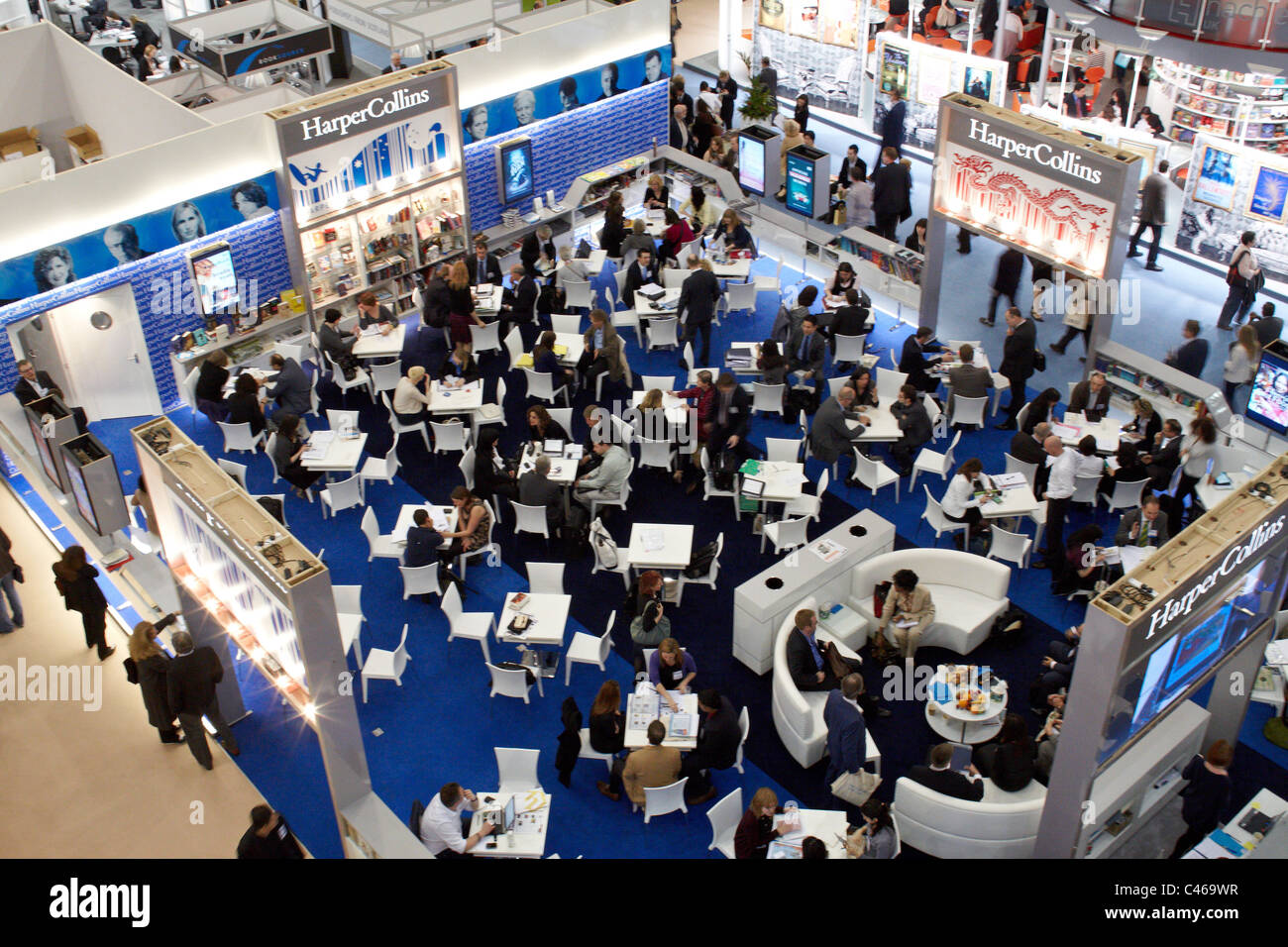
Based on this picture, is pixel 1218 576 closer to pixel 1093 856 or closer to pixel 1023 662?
pixel 1093 856

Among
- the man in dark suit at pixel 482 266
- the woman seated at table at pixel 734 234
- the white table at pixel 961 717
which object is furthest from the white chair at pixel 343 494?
the woman seated at table at pixel 734 234

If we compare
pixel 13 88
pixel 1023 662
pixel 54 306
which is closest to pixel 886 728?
pixel 1023 662

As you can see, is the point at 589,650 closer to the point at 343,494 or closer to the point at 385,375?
the point at 343,494

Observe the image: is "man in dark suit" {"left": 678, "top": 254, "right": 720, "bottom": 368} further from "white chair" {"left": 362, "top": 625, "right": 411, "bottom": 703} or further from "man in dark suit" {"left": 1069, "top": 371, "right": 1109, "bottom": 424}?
"white chair" {"left": 362, "top": 625, "right": 411, "bottom": 703}

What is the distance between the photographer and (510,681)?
10234 millimetres

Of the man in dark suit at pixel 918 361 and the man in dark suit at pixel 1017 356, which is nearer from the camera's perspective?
the man in dark suit at pixel 1017 356

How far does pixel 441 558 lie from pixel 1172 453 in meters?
7.01

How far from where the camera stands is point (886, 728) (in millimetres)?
10188

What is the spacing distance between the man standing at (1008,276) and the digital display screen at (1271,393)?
3118mm

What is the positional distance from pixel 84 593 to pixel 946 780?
712 cm

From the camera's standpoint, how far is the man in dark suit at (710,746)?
30.5 feet

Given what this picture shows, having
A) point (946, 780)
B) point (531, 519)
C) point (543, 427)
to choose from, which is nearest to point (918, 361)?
point (543, 427)

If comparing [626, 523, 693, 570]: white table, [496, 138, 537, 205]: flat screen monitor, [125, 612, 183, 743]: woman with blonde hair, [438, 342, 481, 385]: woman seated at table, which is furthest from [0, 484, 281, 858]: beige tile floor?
[496, 138, 537, 205]: flat screen monitor

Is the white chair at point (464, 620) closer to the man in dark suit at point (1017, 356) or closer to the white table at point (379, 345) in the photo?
the white table at point (379, 345)
